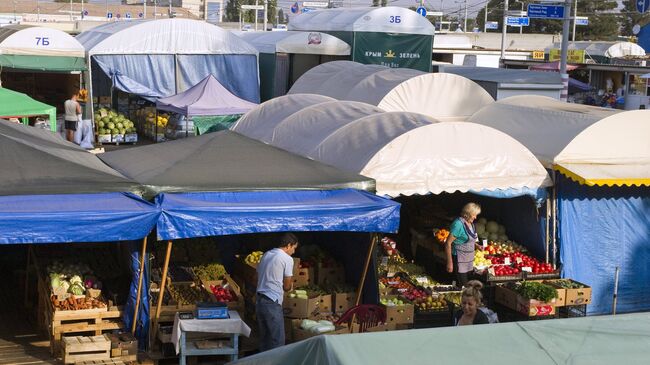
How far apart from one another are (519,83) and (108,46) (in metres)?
11.5

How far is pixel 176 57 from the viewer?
90.3ft

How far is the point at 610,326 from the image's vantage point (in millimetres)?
5164

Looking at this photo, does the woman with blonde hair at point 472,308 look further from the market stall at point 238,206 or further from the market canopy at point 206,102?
the market canopy at point 206,102

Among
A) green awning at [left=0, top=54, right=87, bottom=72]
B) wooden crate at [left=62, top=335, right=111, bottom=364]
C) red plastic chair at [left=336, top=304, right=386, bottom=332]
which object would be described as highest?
green awning at [left=0, top=54, right=87, bottom=72]

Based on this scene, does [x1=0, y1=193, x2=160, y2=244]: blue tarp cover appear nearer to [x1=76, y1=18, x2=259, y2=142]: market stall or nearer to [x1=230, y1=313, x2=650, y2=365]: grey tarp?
[x1=230, y1=313, x2=650, y2=365]: grey tarp

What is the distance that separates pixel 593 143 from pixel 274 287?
5.38 m

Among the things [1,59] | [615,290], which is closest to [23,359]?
[615,290]

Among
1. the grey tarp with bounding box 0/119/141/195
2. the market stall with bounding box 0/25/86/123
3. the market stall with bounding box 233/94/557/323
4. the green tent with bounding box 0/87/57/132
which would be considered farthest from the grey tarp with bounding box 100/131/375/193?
the market stall with bounding box 0/25/86/123

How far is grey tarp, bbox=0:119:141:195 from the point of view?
920 centimetres

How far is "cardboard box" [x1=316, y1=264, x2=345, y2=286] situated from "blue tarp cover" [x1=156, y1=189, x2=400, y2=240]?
1.76 m

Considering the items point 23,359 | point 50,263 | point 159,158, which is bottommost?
point 23,359

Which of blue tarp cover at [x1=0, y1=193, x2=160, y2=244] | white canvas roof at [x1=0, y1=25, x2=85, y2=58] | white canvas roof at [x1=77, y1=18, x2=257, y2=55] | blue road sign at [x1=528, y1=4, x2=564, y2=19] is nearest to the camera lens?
blue tarp cover at [x1=0, y1=193, x2=160, y2=244]

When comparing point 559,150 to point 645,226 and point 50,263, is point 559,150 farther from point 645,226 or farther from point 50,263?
point 50,263

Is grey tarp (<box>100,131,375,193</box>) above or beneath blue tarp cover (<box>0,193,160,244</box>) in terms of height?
above
